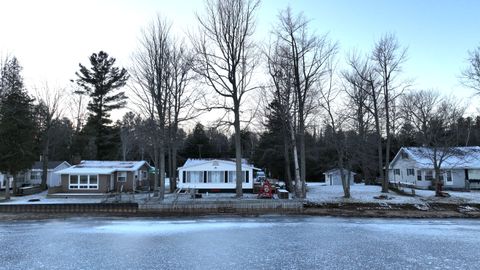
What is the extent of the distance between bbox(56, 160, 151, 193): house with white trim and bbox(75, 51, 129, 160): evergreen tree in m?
14.1

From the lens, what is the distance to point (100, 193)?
116 feet

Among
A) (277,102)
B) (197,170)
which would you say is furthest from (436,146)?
(197,170)

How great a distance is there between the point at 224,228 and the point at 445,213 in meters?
14.8

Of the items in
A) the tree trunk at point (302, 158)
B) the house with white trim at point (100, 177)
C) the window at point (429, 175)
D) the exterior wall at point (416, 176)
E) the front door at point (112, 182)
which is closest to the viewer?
the tree trunk at point (302, 158)

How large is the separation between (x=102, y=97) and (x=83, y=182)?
21560 mm

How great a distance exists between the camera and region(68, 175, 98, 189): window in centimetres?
3581

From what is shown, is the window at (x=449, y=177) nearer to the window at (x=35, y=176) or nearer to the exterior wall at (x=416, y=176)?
the exterior wall at (x=416, y=176)

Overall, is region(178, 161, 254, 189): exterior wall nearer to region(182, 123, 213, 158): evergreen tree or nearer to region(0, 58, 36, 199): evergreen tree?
region(0, 58, 36, 199): evergreen tree

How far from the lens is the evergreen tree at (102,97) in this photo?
2093 inches

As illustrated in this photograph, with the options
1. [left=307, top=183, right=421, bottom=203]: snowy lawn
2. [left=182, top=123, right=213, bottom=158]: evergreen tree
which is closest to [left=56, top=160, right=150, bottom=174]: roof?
[left=307, top=183, right=421, bottom=203]: snowy lawn

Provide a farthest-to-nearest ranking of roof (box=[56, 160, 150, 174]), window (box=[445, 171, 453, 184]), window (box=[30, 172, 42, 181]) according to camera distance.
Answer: window (box=[30, 172, 42, 181]), window (box=[445, 171, 453, 184]), roof (box=[56, 160, 150, 174])

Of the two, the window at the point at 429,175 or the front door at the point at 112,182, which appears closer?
A: the front door at the point at 112,182

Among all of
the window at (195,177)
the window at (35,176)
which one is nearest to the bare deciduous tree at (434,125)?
the window at (195,177)

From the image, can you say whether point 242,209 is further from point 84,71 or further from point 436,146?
point 84,71
